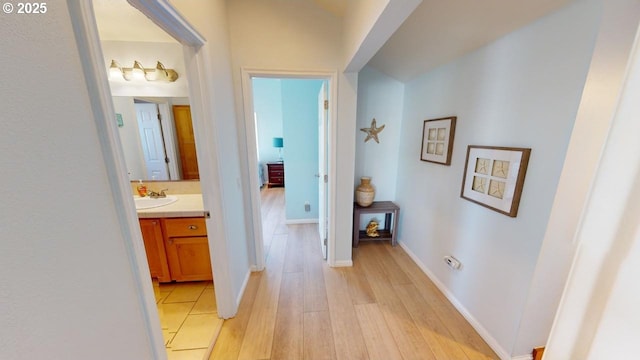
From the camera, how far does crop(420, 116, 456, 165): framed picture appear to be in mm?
1948

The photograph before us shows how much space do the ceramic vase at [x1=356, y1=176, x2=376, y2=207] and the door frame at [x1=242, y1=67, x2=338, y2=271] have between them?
23.2 inches

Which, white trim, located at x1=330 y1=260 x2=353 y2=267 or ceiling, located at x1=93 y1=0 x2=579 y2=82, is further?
white trim, located at x1=330 y1=260 x2=353 y2=267

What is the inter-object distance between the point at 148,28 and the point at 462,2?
2.36 metres

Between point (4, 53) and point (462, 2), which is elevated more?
point (462, 2)

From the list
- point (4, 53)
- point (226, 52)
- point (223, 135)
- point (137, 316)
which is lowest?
point (137, 316)

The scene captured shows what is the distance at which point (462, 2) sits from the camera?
1.33 meters

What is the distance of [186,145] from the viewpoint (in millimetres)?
2395

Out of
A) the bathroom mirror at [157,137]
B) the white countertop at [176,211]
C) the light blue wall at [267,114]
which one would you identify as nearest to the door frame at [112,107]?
the white countertop at [176,211]

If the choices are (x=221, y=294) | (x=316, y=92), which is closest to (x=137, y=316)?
(x=221, y=294)

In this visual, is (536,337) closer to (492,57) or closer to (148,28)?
(492,57)

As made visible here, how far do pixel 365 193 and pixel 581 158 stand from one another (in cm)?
184

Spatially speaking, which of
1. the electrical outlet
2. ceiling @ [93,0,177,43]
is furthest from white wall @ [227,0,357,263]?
the electrical outlet

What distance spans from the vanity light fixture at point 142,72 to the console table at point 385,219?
2.40 metres

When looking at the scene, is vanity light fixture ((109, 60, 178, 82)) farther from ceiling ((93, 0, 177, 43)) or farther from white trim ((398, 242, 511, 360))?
white trim ((398, 242, 511, 360))
